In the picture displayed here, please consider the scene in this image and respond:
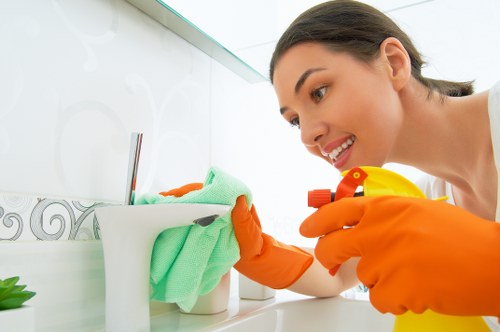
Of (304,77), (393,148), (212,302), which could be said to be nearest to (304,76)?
(304,77)

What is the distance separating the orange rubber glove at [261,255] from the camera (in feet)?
1.94

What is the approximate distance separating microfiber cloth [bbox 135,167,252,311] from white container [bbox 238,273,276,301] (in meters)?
0.27

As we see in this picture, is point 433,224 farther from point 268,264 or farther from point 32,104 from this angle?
point 32,104

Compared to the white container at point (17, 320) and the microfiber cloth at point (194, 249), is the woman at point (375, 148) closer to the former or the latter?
the microfiber cloth at point (194, 249)

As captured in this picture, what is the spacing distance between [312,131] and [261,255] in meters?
0.24

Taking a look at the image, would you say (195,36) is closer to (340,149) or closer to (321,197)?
(340,149)

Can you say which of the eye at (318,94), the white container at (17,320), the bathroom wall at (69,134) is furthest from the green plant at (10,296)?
the eye at (318,94)

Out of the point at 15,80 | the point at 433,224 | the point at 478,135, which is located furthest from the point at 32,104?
the point at 478,135

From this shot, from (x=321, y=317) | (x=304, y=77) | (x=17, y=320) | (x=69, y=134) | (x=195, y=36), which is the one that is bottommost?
(x=321, y=317)

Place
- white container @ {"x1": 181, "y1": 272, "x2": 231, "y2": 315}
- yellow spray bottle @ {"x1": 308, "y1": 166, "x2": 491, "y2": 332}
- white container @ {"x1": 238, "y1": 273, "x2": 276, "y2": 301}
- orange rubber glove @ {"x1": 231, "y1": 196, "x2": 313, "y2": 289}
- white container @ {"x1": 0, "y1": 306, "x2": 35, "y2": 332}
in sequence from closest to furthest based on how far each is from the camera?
1. white container @ {"x1": 0, "y1": 306, "x2": 35, "y2": 332}
2. yellow spray bottle @ {"x1": 308, "y1": 166, "x2": 491, "y2": 332}
3. orange rubber glove @ {"x1": 231, "y1": 196, "x2": 313, "y2": 289}
4. white container @ {"x1": 181, "y1": 272, "x2": 231, "y2": 315}
5. white container @ {"x1": 238, "y1": 273, "x2": 276, "y2": 301}

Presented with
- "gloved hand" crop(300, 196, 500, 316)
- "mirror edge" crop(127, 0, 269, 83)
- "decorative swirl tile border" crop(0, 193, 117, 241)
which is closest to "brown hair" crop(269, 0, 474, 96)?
"mirror edge" crop(127, 0, 269, 83)

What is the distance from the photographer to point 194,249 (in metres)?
0.55

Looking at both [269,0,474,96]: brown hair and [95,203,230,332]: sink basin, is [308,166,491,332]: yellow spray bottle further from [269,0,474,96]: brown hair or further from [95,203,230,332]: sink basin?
[269,0,474,96]: brown hair

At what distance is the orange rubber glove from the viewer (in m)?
0.59
